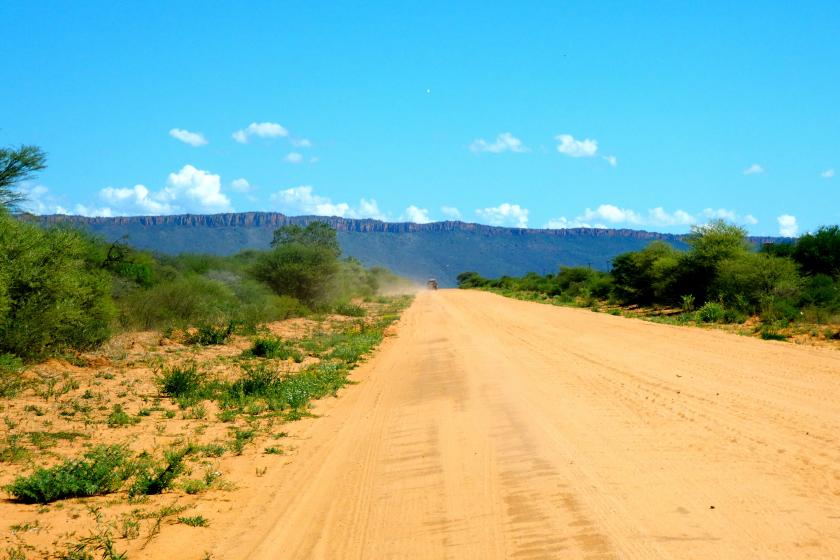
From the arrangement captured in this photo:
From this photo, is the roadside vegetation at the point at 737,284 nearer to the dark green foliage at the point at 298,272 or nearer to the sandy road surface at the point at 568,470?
the sandy road surface at the point at 568,470

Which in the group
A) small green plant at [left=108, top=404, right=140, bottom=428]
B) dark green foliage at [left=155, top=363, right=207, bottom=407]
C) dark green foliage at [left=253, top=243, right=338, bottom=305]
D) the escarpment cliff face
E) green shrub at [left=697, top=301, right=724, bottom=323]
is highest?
the escarpment cliff face

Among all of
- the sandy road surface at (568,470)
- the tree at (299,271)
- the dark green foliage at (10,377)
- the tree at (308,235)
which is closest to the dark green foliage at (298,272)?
the tree at (299,271)

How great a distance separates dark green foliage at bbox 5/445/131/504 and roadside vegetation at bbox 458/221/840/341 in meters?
17.4

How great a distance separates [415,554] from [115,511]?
9.98ft

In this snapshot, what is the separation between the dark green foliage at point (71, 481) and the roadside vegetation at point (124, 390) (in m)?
0.02

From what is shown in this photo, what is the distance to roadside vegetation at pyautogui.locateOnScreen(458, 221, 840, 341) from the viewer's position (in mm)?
Result: 22422

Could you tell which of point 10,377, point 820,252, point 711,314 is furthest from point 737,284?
point 10,377

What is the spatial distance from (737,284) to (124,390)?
77.0 feet

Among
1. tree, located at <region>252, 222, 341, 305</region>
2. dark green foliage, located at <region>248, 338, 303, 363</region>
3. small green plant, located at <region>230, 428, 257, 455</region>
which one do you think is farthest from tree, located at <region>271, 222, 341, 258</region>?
small green plant, located at <region>230, 428, 257, 455</region>

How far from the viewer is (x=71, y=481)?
684 centimetres

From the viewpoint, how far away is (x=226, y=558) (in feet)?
17.9

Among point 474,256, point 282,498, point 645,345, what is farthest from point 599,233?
point 282,498

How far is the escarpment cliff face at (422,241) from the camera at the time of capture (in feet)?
435

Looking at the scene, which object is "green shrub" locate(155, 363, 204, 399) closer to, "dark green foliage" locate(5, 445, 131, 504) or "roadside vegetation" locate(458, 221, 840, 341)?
"dark green foliage" locate(5, 445, 131, 504)
